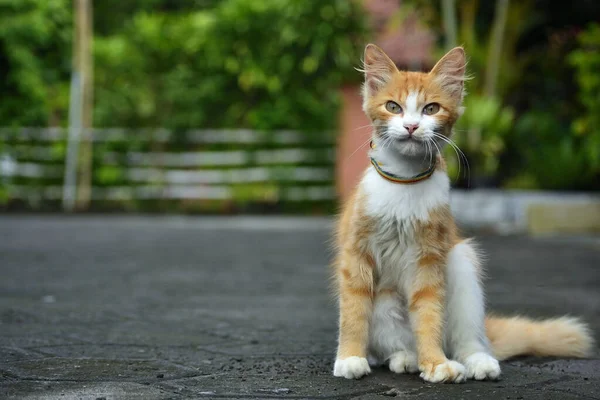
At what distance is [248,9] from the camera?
16781mm

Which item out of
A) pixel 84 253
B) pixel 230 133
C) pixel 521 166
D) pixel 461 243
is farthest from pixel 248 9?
pixel 461 243

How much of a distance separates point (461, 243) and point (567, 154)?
8844 mm

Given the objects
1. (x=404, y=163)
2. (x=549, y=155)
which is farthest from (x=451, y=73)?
(x=549, y=155)

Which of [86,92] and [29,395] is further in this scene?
[86,92]

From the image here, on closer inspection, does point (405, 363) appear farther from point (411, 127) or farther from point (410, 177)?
point (411, 127)

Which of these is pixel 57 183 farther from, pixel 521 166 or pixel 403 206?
pixel 403 206

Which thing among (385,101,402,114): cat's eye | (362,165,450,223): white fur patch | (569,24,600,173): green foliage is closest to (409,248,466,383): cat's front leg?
(362,165,450,223): white fur patch

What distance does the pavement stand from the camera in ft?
9.67

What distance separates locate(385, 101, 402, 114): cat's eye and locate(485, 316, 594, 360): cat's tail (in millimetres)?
1018

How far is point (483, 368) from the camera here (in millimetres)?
3090

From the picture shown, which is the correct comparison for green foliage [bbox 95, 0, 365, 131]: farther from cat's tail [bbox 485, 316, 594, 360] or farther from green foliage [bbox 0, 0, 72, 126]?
cat's tail [bbox 485, 316, 594, 360]

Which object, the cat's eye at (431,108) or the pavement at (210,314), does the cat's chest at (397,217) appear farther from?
the pavement at (210,314)

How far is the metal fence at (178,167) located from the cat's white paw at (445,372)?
1249 centimetres

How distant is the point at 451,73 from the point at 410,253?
2.29ft
